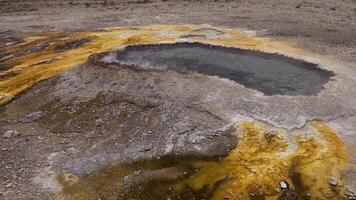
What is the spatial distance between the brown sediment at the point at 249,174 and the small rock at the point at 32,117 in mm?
2684

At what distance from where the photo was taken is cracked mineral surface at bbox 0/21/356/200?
7098mm

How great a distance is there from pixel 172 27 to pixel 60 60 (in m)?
4.82

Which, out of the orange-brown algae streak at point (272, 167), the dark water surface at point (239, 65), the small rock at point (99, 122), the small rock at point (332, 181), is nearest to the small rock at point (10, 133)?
the small rock at point (99, 122)

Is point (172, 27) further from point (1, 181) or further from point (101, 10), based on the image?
point (1, 181)

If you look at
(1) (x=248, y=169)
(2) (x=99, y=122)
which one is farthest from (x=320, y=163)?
(2) (x=99, y=122)

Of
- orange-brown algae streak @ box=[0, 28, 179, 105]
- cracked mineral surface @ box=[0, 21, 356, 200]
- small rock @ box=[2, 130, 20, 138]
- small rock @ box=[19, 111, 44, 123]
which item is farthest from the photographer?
orange-brown algae streak @ box=[0, 28, 179, 105]

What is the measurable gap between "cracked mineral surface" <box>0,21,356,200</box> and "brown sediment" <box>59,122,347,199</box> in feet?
0.06

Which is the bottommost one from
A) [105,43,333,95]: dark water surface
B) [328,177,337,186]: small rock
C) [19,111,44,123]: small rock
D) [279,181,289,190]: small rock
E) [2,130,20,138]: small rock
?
[279,181,289,190]: small rock

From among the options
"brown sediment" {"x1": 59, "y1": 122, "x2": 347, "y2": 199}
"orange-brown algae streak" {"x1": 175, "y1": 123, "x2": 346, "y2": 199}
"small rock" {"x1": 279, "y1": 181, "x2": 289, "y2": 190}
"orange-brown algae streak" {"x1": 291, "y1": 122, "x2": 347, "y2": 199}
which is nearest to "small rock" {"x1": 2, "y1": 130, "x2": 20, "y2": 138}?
"brown sediment" {"x1": 59, "y1": 122, "x2": 347, "y2": 199}

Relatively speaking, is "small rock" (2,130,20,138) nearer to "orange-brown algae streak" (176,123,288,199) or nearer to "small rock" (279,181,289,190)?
"orange-brown algae streak" (176,123,288,199)

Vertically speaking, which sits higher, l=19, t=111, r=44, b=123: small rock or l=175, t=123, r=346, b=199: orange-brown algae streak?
l=19, t=111, r=44, b=123: small rock

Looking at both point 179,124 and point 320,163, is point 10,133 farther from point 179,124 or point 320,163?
point 320,163

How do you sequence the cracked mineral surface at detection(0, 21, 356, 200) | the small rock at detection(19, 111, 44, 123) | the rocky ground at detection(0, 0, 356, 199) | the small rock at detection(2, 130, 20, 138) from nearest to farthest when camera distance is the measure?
the cracked mineral surface at detection(0, 21, 356, 200) < the rocky ground at detection(0, 0, 356, 199) < the small rock at detection(2, 130, 20, 138) < the small rock at detection(19, 111, 44, 123)

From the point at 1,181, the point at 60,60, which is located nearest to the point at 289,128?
the point at 1,181
